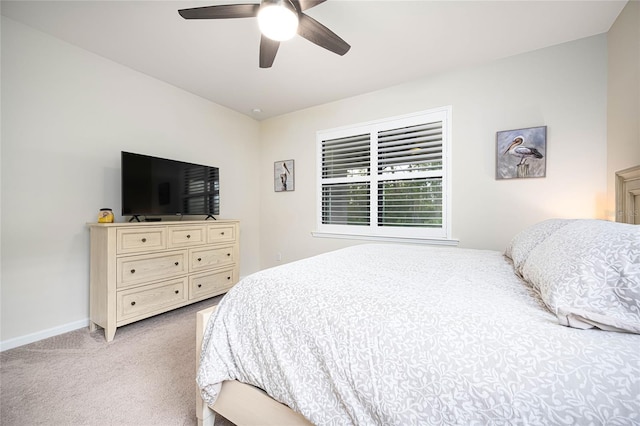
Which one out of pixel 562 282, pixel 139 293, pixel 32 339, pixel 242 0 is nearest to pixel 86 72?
pixel 242 0

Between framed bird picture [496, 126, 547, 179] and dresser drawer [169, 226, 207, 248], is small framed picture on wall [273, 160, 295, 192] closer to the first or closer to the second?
dresser drawer [169, 226, 207, 248]

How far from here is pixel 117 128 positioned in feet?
8.44

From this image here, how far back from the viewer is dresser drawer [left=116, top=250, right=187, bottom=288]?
2.18 m

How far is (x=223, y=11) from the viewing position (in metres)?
1.57

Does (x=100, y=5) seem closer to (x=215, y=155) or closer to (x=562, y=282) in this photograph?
(x=215, y=155)

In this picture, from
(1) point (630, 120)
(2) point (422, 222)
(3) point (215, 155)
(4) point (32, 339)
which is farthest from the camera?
(3) point (215, 155)

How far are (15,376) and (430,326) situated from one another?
2.56 m

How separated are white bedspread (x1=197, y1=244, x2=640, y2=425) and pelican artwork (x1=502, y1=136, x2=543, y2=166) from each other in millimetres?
1693

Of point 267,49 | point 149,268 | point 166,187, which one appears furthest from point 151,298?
point 267,49

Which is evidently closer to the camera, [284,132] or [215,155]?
[215,155]

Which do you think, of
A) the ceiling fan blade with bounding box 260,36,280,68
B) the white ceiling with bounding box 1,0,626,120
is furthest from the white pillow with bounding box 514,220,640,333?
the ceiling fan blade with bounding box 260,36,280,68

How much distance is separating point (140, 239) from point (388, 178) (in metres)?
2.65

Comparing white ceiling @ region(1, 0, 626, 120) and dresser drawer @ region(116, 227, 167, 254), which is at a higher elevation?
Result: white ceiling @ region(1, 0, 626, 120)

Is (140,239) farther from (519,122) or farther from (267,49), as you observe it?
(519,122)
